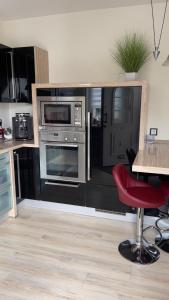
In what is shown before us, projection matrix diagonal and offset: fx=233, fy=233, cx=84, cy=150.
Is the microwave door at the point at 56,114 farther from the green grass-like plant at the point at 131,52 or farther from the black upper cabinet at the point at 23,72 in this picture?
the green grass-like plant at the point at 131,52

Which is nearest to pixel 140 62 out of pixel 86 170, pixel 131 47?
pixel 131 47

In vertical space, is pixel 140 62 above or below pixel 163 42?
below

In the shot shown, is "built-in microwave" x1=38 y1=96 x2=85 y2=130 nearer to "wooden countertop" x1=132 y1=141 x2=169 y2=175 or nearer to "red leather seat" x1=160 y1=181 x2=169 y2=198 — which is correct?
"wooden countertop" x1=132 y1=141 x2=169 y2=175

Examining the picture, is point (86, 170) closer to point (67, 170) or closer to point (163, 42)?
point (67, 170)

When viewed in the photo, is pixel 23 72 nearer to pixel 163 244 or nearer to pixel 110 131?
pixel 110 131

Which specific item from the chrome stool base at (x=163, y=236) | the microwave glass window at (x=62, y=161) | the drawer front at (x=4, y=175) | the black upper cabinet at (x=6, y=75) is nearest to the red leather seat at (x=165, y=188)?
the chrome stool base at (x=163, y=236)

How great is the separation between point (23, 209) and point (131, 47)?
2430 millimetres

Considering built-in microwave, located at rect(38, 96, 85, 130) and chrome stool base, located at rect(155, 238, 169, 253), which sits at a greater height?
built-in microwave, located at rect(38, 96, 85, 130)

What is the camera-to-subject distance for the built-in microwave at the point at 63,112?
8.68 ft

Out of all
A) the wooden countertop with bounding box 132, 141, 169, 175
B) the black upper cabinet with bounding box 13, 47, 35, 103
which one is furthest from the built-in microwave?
the wooden countertop with bounding box 132, 141, 169, 175

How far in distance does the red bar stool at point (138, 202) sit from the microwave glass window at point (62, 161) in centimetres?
79

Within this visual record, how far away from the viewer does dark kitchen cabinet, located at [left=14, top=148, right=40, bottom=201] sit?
296 centimetres

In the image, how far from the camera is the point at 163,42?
2758 millimetres

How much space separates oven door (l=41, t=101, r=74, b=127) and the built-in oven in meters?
0.11
